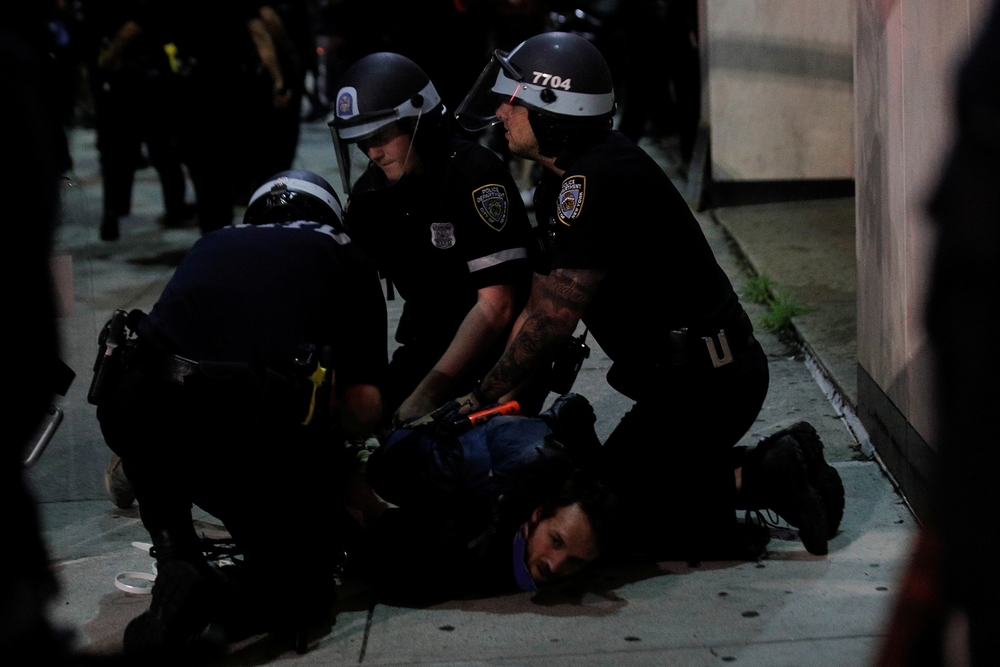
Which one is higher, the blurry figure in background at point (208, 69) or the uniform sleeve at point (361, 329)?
the uniform sleeve at point (361, 329)

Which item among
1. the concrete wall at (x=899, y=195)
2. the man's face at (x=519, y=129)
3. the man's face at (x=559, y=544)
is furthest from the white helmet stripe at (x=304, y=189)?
the concrete wall at (x=899, y=195)

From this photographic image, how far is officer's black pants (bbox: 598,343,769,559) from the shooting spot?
3.44 metres

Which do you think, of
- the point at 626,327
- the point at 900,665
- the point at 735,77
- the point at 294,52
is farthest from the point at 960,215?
the point at 294,52

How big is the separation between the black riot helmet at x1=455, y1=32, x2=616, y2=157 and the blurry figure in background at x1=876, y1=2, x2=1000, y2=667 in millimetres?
2128

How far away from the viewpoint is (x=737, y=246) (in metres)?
6.91

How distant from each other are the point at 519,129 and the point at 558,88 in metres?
0.17

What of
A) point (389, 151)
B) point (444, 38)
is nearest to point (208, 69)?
point (444, 38)

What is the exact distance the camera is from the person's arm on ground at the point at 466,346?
148 inches

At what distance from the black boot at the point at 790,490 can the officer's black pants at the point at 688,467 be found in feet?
0.28

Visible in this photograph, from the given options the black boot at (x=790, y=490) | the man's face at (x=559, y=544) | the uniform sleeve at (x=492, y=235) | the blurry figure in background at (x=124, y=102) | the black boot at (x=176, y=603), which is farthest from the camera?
the blurry figure in background at (x=124, y=102)

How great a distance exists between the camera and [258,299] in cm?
317

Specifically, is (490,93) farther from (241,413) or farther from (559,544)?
(559,544)

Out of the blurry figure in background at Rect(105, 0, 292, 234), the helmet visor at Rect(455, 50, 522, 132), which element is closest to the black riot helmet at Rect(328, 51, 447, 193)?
the helmet visor at Rect(455, 50, 522, 132)

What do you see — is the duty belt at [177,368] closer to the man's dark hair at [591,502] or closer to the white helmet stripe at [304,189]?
the white helmet stripe at [304,189]
